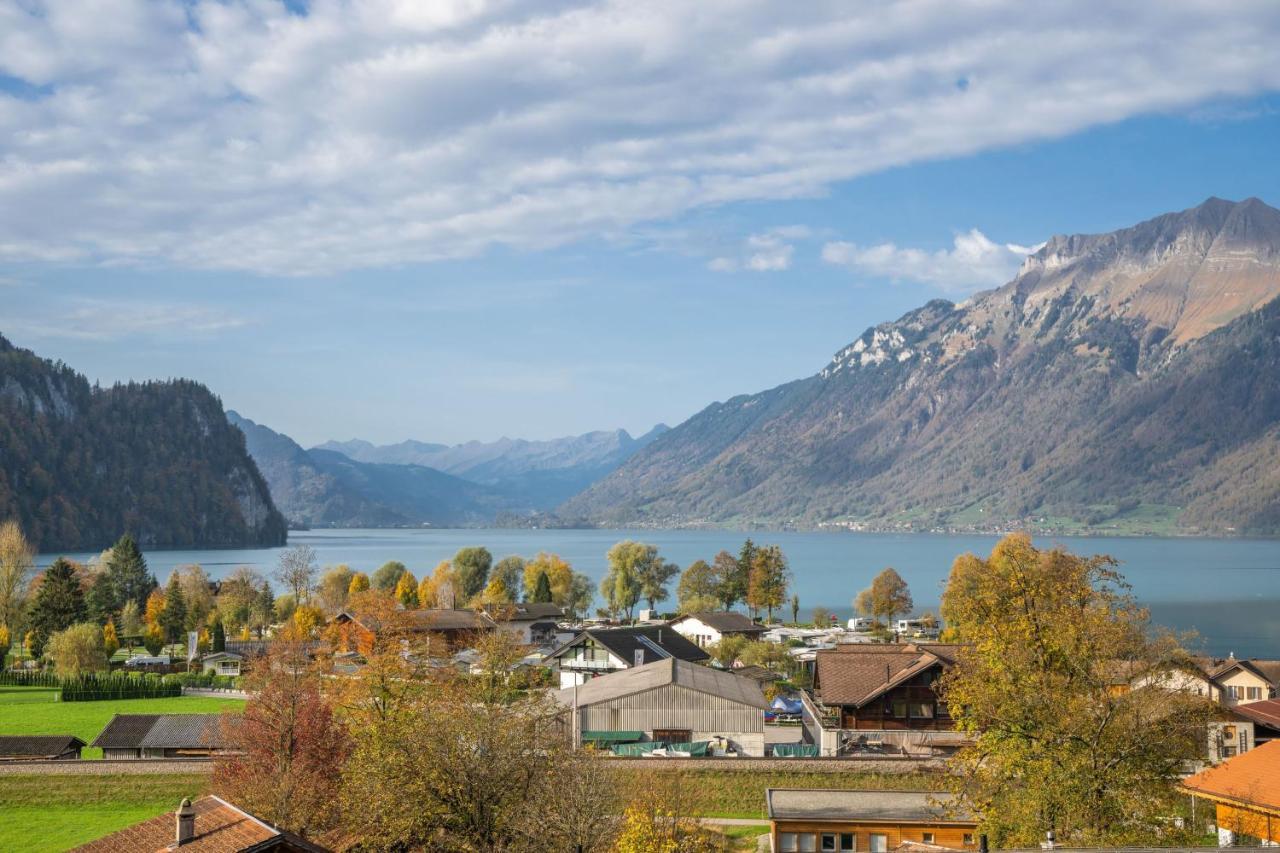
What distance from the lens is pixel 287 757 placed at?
3931 centimetres

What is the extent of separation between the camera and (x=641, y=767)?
44.8 metres

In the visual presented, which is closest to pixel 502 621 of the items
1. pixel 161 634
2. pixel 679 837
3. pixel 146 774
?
pixel 161 634

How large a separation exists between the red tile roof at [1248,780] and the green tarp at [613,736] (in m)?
25.0

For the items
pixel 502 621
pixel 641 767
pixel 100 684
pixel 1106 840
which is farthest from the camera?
pixel 502 621

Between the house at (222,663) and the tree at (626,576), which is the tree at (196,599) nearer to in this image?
the house at (222,663)

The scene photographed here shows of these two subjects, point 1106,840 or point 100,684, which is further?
point 100,684

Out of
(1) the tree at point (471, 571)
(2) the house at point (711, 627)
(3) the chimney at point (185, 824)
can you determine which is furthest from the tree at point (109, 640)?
(3) the chimney at point (185, 824)

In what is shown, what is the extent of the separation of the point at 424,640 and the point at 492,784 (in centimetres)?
4910

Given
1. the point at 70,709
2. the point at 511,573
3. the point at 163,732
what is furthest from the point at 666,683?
the point at 511,573

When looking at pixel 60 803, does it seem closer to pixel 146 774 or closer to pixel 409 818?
pixel 146 774

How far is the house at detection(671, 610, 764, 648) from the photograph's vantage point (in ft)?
324

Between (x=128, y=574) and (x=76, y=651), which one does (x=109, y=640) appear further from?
(x=128, y=574)

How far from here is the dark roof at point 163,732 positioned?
5166 centimetres

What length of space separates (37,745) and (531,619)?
6124cm
